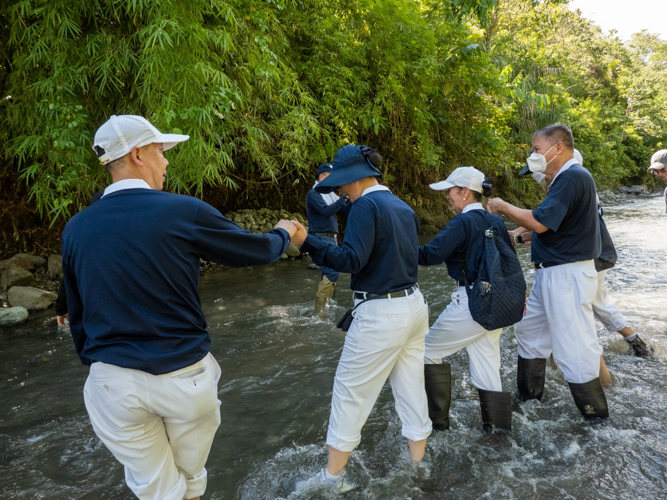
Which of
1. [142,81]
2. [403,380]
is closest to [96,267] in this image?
[403,380]

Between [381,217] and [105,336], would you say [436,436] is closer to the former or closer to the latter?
[381,217]

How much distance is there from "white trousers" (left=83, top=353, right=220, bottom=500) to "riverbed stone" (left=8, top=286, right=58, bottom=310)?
19.2 ft

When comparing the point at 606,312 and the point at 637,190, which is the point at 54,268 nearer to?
the point at 606,312

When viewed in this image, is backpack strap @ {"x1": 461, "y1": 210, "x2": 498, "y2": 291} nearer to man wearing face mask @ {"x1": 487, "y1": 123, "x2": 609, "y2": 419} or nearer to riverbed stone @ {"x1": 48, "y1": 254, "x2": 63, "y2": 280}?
man wearing face mask @ {"x1": 487, "y1": 123, "x2": 609, "y2": 419}

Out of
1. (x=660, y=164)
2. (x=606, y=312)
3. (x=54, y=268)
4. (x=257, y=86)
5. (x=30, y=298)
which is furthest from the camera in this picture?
(x=54, y=268)

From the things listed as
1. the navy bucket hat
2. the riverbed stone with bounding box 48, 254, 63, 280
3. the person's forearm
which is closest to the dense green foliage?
the riverbed stone with bounding box 48, 254, 63, 280

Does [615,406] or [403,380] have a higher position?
[403,380]

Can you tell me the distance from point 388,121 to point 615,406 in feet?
28.2

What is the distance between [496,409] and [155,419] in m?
2.19

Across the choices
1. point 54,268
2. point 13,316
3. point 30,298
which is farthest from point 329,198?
point 54,268

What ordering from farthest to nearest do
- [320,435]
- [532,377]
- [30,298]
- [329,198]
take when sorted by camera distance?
[30,298] → [329,198] → [532,377] → [320,435]

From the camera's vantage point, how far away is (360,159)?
2523 millimetres

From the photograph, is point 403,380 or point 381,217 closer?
point 381,217

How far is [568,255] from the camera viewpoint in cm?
309
